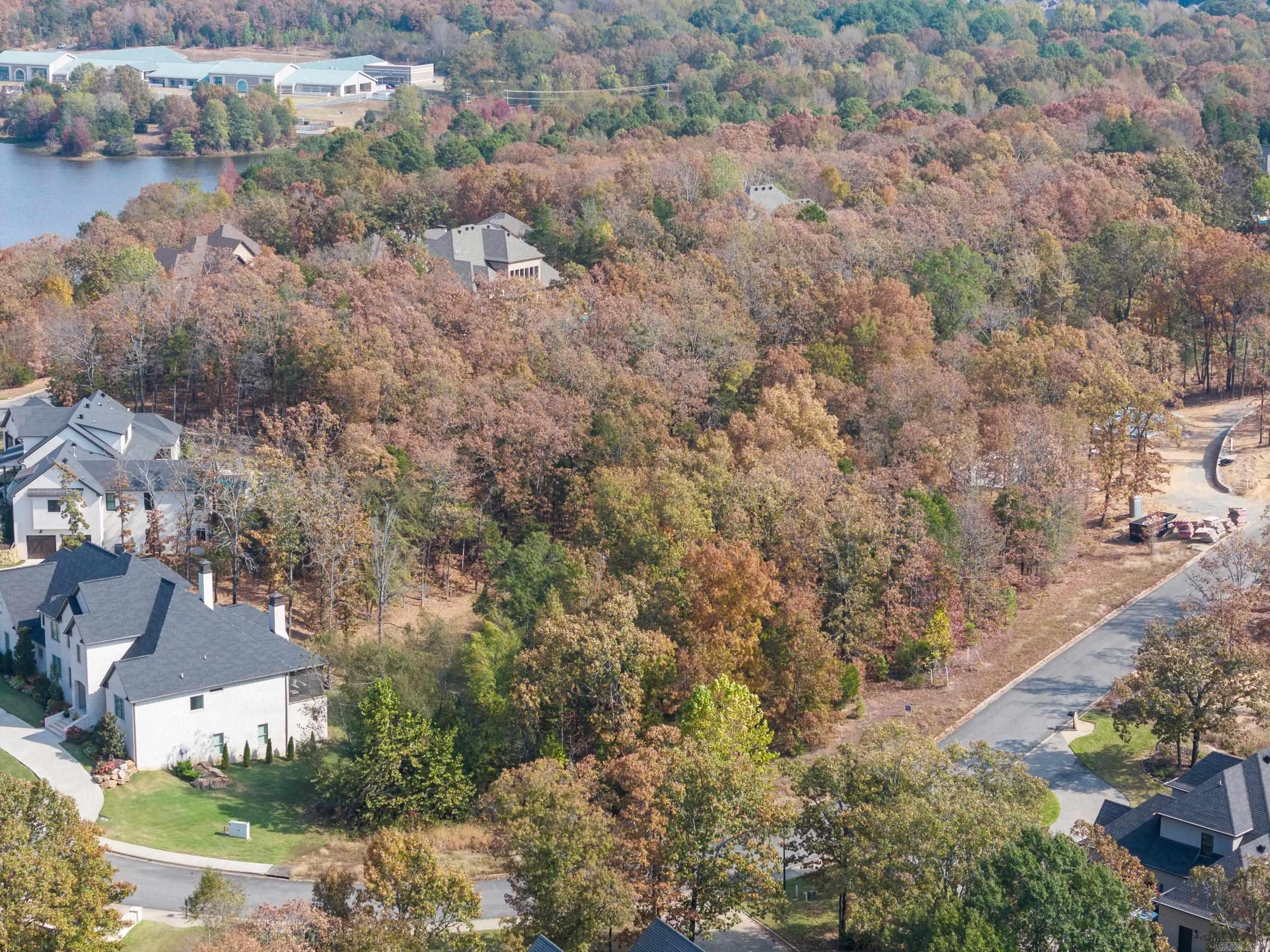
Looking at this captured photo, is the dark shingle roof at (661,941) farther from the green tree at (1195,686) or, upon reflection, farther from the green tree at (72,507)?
the green tree at (72,507)

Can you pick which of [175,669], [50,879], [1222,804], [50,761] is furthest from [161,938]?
[1222,804]

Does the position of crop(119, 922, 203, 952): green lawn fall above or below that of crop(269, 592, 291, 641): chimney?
below

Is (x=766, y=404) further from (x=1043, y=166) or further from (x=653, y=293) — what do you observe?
(x=1043, y=166)

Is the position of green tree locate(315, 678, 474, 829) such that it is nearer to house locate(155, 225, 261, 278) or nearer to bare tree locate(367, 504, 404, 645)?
bare tree locate(367, 504, 404, 645)

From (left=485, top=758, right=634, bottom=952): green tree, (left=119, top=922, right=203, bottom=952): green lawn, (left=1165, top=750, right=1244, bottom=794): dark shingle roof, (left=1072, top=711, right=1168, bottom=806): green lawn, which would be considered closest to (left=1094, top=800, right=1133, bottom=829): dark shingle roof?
(left=1165, top=750, right=1244, bottom=794): dark shingle roof

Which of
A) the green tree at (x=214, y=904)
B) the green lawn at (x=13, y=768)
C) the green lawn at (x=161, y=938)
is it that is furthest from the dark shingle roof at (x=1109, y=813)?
the green lawn at (x=13, y=768)

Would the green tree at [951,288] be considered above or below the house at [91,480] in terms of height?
above
